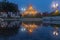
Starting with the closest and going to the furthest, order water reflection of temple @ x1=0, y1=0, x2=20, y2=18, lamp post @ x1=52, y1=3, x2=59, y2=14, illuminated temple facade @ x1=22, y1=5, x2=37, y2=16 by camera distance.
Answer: water reflection of temple @ x1=0, y1=0, x2=20, y2=18 < lamp post @ x1=52, y1=3, x2=59, y2=14 < illuminated temple facade @ x1=22, y1=5, x2=37, y2=16

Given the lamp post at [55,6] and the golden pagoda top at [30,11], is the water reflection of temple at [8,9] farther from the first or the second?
the lamp post at [55,6]

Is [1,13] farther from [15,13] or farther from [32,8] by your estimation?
[32,8]

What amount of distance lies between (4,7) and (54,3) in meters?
12.6

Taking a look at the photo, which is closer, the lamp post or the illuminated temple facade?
the lamp post

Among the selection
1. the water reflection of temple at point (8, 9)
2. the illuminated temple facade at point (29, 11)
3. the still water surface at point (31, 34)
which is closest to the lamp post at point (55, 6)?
the illuminated temple facade at point (29, 11)

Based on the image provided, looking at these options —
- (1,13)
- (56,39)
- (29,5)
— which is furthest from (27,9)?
(56,39)

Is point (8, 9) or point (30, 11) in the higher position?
point (8, 9)

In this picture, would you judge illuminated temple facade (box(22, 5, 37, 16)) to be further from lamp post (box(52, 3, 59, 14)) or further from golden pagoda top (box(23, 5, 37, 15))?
lamp post (box(52, 3, 59, 14))

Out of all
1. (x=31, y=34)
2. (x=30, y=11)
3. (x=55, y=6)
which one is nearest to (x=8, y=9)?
(x=55, y=6)

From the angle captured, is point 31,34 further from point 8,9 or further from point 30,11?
point 30,11

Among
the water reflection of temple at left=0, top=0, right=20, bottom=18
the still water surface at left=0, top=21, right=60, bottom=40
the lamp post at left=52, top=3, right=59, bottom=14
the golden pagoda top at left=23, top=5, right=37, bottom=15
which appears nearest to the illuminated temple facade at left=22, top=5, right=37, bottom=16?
the golden pagoda top at left=23, top=5, right=37, bottom=15

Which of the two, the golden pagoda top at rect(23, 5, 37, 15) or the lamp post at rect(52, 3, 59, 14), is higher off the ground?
the lamp post at rect(52, 3, 59, 14)

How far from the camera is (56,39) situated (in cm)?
855

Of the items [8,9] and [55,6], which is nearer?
[8,9]
